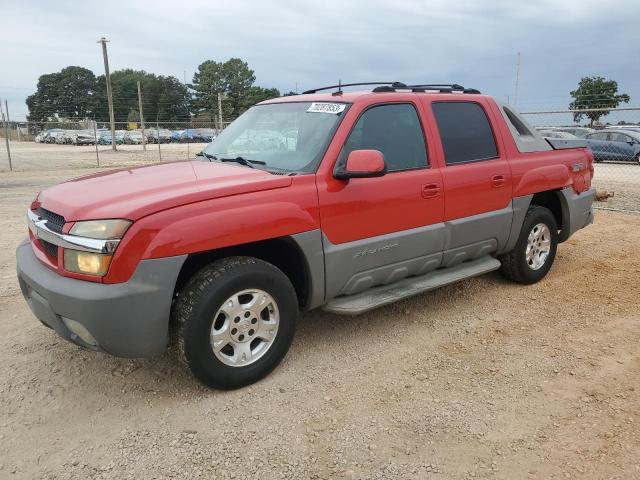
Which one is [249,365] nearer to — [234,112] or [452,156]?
[452,156]

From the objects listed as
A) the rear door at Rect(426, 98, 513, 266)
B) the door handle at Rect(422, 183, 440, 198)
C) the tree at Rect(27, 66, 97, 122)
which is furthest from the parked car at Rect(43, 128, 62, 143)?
the door handle at Rect(422, 183, 440, 198)

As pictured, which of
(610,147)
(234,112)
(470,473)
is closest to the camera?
(470,473)

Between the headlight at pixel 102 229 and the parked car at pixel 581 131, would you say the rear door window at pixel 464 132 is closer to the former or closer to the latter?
the headlight at pixel 102 229

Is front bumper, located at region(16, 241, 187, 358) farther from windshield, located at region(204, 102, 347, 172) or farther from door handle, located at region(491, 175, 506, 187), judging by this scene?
door handle, located at region(491, 175, 506, 187)

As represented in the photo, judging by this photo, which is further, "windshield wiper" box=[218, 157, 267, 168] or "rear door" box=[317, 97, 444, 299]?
"windshield wiper" box=[218, 157, 267, 168]

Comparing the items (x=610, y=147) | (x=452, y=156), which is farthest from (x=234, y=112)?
(x=452, y=156)

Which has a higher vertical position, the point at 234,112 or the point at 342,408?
the point at 234,112

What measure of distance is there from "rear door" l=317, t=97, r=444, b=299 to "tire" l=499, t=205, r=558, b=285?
3.91ft

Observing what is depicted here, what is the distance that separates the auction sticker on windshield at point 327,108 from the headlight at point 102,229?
67.7 inches

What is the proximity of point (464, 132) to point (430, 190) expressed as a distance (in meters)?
0.76

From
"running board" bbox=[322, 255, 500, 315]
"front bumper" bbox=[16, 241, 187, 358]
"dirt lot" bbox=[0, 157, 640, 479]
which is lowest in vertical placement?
"dirt lot" bbox=[0, 157, 640, 479]

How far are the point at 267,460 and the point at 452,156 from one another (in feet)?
9.00

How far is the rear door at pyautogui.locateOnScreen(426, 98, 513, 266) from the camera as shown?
417cm

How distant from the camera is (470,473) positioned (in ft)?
8.28
